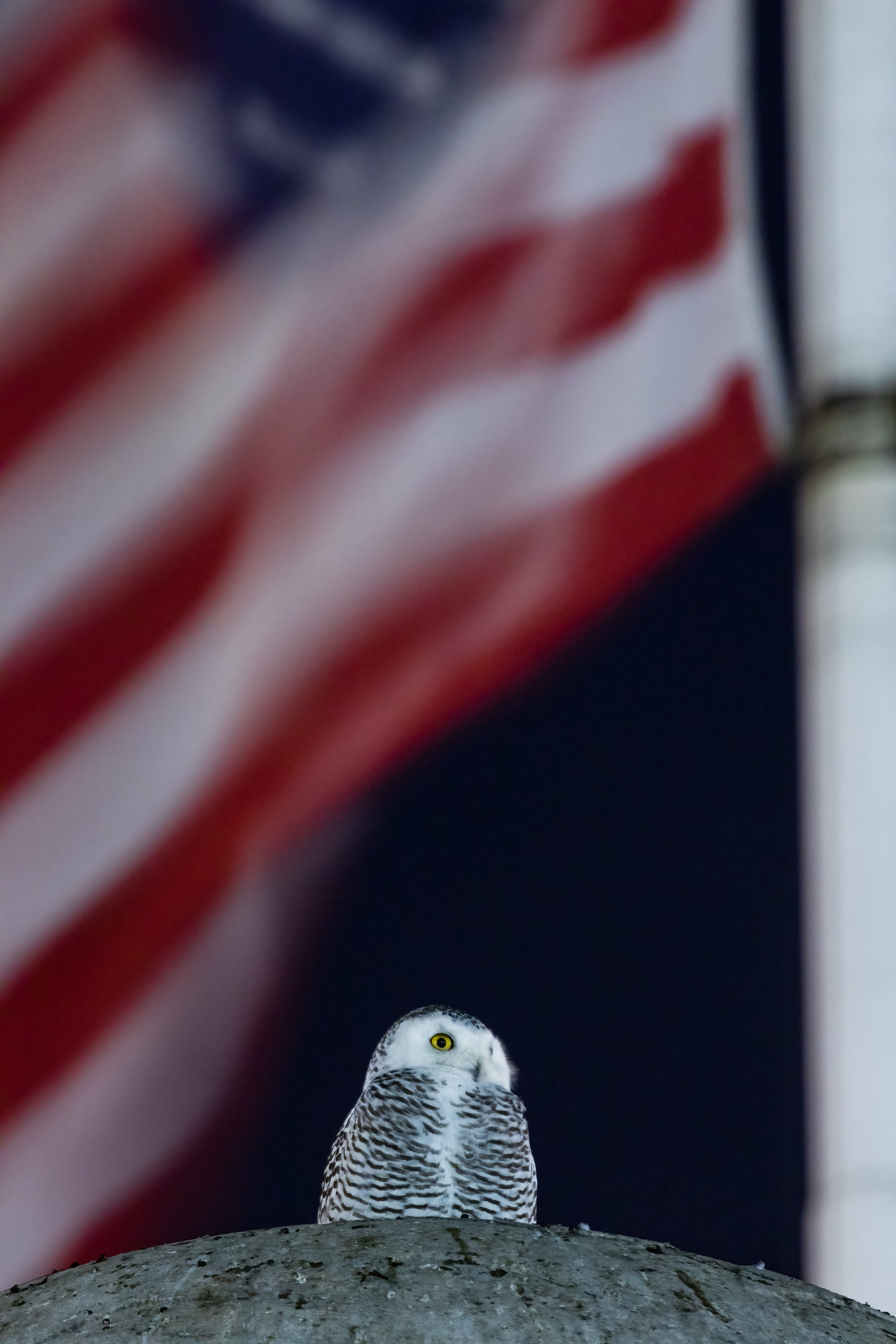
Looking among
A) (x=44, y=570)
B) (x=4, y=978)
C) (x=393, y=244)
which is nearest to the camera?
(x=4, y=978)

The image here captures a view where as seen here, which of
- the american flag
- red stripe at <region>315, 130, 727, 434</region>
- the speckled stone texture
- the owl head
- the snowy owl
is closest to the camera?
the speckled stone texture

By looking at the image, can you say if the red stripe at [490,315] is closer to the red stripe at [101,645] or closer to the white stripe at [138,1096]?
the red stripe at [101,645]

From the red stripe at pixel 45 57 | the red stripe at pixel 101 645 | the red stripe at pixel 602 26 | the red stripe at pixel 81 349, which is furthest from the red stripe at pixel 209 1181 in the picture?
the red stripe at pixel 602 26

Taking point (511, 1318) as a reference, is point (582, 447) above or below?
above

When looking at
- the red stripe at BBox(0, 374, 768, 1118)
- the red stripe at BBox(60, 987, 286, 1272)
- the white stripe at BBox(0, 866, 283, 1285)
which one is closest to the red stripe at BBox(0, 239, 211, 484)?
the red stripe at BBox(0, 374, 768, 1118)

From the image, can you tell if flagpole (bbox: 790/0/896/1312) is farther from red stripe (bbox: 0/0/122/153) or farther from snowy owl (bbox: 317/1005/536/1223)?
red stripe (bbox: 0/0/122/153)

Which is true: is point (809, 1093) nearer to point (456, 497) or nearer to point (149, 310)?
point (456, 497)

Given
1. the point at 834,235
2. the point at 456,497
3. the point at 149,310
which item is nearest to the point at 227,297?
the point at 149,310
